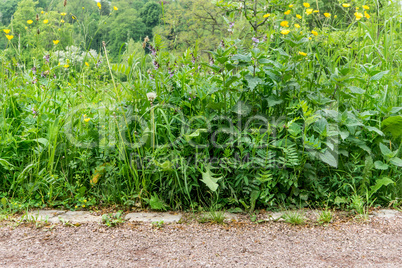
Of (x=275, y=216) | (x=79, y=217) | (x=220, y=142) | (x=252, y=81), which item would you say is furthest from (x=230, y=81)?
(x=79, y=217)

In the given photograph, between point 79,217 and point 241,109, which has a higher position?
point 241,109

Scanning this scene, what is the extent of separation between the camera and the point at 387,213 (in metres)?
1.91

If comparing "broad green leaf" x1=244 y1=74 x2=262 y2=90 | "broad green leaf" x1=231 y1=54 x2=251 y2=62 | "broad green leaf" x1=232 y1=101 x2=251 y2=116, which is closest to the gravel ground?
"broad green leaf" x1=232 y1=101 x2=251 y2=116

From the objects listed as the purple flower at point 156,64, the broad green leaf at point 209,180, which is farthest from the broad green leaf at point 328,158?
the purple flower at point 156,64

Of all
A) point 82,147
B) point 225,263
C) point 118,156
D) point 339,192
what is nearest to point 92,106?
point 82,147

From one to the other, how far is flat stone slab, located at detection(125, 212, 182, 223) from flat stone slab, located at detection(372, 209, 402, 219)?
1.24m

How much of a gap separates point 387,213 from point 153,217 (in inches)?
58.1

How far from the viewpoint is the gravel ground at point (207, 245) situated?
4.57ft

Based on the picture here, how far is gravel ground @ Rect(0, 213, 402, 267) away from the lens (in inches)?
54.8

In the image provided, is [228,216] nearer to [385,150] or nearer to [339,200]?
[339,200]

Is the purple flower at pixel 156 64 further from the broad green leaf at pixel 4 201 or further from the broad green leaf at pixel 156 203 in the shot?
the broad green leaf at pixel 4 201

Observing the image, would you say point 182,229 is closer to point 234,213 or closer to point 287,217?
point 234,213

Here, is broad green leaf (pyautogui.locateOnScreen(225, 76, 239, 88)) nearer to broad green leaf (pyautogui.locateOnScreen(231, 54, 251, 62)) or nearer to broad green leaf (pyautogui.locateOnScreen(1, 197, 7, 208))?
broad green leaf (pyautogui.locateOnScreen(231, 54, 251, 62))

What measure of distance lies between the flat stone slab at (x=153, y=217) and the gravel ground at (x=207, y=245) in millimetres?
68
